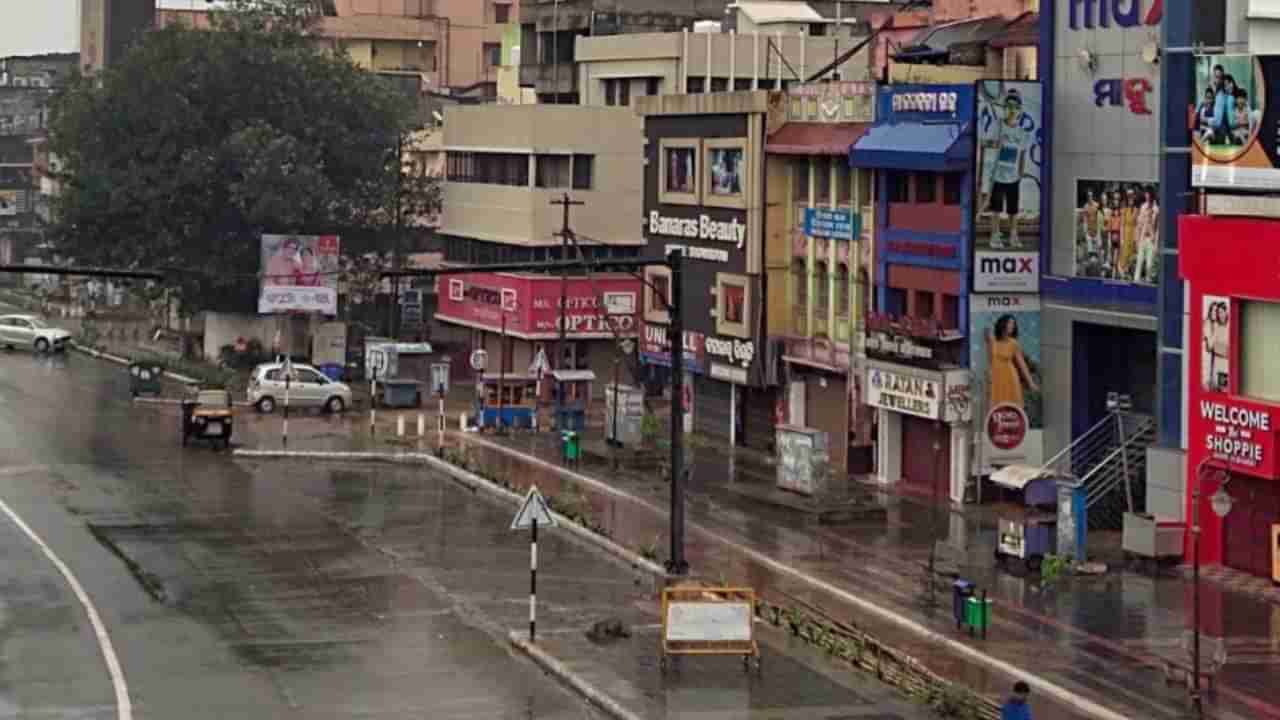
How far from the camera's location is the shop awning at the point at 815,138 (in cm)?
6331

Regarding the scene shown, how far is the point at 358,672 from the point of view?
37.8 metres

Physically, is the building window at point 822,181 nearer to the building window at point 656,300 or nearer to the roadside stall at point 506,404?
the building window at point 656,300

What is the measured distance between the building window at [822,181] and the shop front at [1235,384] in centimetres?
1779

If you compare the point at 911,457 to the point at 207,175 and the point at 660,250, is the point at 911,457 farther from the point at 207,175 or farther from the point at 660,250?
the point at 207,175

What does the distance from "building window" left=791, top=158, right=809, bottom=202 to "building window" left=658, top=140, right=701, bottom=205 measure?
482 cm

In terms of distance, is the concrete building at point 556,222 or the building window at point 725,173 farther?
the concrete building at point 556,222

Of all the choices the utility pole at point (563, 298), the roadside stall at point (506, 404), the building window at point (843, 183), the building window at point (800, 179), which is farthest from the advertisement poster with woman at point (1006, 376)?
the roadside stall at point (506, 404)

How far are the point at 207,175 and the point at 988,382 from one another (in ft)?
138

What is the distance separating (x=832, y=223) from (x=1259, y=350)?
63.6ft

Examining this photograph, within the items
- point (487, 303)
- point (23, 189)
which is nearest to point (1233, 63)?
point (487, 303)

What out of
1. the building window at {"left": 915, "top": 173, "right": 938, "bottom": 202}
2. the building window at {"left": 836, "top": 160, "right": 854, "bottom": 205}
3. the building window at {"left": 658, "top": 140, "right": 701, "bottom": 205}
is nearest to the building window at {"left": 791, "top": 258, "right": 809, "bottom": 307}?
the building window at {"left": 836, "top": 160, "right": 854, "bottom": 205}

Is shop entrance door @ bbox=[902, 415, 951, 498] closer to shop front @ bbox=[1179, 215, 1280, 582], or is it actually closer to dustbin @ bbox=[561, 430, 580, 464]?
dustbin @ bbox=[561, 430, 580, 464]

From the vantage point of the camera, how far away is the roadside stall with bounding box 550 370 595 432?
7244 centimetres

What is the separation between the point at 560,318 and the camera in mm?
81500
